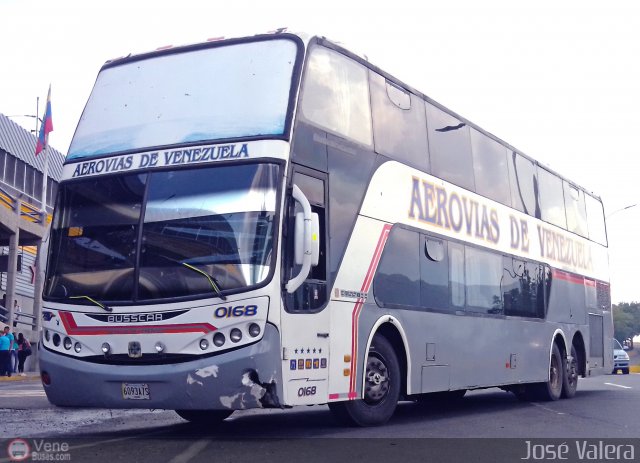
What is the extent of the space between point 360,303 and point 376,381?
0.99 metres

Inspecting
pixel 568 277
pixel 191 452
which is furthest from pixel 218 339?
pixel 568 277

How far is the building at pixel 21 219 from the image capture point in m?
34.4

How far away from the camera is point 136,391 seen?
8836 millimetres

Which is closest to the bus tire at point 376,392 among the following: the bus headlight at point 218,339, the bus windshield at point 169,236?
the bus headlight at point 218,339

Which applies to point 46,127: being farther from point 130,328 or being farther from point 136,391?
point 136,391

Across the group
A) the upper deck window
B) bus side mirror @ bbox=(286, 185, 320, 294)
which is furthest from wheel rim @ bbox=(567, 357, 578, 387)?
bus side mirror @ bbox=(286, 185, 320, 294)

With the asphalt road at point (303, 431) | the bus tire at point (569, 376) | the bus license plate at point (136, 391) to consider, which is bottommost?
the asphalt road at point (303, 431)

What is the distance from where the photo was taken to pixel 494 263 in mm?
14609

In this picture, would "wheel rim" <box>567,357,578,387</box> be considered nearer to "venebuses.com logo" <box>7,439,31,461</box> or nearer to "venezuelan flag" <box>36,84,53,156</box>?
"venebuses.com logo" <box>7,439,31,461</box>

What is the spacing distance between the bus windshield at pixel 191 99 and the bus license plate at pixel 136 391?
247 cm

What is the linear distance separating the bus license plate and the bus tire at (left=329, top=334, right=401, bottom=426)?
7.65ft

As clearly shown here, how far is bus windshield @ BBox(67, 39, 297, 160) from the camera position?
9.47 meters

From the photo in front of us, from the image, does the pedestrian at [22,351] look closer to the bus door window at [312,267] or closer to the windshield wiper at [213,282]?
the bus door window at [312,267]

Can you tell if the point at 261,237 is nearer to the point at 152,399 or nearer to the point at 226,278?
the point at 226,278
